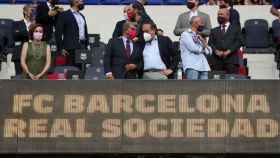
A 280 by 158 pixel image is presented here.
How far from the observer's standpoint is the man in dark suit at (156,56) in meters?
16.5

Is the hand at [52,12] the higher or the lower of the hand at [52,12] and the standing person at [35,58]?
the higher

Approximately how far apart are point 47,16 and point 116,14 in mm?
3634

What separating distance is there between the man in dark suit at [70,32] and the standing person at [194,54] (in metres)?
2.12

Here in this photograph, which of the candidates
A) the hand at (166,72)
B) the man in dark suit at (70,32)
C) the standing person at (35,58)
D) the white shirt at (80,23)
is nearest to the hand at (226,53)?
the hand at (166,72)

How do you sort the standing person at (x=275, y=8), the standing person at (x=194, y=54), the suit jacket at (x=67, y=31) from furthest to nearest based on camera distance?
the standing person at (x=275, y=8) → the suit jacket at (x=67, y=31) → the standing person at (x=194, y=54)

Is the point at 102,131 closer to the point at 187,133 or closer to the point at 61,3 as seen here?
the point at 187,133

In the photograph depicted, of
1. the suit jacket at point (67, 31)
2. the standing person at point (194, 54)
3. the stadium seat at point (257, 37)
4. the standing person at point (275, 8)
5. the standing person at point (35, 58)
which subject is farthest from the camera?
the stadium seat at point (257, 37)

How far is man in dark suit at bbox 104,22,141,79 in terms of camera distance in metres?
16.4

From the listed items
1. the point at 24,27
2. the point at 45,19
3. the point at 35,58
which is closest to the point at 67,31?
the point at 45,19

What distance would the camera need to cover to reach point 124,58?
16.4 meters

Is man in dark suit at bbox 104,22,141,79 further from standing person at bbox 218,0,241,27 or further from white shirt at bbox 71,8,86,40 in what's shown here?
standing person at bbox 218,0,241,27

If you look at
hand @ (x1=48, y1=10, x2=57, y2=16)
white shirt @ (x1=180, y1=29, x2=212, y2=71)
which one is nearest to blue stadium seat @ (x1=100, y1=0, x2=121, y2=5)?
hand @ (x1=48, y1=10, x2=57, y2=16)

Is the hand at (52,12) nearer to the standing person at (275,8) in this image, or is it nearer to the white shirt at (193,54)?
the white shirt at (193,54)

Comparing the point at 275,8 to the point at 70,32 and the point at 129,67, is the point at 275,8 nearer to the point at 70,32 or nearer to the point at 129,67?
the point at 70,32
